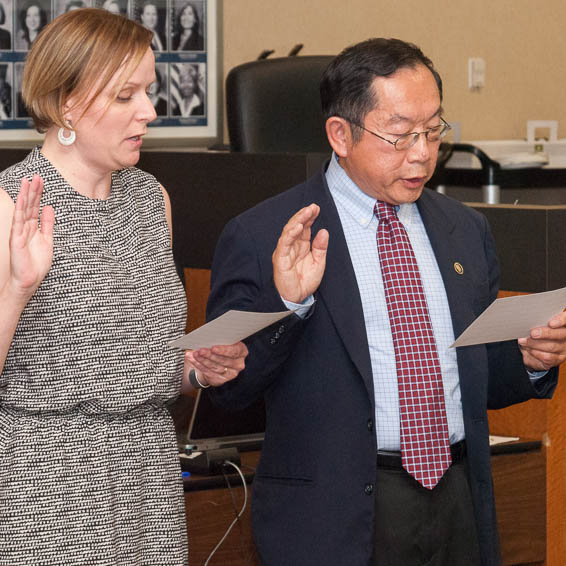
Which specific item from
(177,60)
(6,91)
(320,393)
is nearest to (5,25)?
(6,91)

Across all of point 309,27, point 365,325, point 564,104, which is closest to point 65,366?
point 365,325

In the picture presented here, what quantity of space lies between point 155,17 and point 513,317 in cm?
289

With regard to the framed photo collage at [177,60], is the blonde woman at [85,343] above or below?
below

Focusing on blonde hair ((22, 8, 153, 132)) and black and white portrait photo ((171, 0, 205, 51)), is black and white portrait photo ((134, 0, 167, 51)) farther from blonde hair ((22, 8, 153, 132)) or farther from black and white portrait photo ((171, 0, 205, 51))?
blonde hair ((22, 8, 153, 132))

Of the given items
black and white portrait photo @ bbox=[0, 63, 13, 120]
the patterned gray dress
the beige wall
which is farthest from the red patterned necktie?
the beige wall

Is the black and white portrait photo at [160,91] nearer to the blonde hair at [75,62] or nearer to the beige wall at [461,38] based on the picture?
the beige wall at [461,38]

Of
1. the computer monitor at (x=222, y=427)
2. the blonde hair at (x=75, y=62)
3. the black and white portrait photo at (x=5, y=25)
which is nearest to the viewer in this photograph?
the blonde hair at (x=75, y=62)

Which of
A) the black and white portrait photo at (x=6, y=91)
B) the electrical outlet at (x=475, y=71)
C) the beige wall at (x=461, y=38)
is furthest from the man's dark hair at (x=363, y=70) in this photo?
the electrical outlet at (x=475, y=71)

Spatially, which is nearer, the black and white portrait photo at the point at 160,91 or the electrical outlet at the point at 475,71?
the black and white portrait photo at the point at 160,91

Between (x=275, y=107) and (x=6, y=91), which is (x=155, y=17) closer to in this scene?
(x=6, y=91)

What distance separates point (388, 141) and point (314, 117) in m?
1.71

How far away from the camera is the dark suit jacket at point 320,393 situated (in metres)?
1.67

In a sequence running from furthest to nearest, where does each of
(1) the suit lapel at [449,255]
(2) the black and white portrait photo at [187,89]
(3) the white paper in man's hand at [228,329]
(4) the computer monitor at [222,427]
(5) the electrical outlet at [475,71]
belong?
(5) the electrical outlet at [475,71] < (2) the black and white portrait photo at [187,89] < (4) the computer monitor at [222,427] < (1) the suit lapel at [449,255] < (3) the white paper in man's hand at [228,329]

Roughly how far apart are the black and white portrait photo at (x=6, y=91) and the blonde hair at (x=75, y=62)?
89.9 inches
